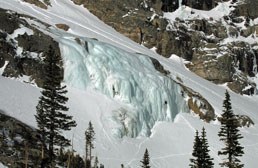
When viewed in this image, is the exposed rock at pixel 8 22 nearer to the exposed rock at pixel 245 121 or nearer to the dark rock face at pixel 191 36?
the exposed rock at pixel 245 121

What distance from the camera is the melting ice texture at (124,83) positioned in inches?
1638

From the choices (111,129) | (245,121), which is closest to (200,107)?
(245,121)

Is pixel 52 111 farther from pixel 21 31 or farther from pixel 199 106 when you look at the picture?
pixel 199 106

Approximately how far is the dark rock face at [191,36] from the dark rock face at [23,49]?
4344 cm

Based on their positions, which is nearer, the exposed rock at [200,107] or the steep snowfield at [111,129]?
the steep snowfield at [111,129]

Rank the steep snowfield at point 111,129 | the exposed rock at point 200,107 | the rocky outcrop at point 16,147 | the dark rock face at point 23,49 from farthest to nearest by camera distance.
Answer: the exposed rock at point 200,107
the dark rock face at point 23,49
the steep snowfield at point 111,129
the rocky outcrop at point 16,147

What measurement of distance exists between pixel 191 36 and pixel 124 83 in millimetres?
53645

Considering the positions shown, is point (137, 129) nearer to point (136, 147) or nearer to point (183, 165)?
point (136, 147)

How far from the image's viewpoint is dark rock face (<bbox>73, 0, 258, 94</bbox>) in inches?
3374

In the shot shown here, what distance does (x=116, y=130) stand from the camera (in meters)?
38.3

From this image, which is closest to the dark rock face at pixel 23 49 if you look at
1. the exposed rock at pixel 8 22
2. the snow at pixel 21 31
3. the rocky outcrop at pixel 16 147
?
the exposed rock at pixel 8 22

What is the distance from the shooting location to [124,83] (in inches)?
1727

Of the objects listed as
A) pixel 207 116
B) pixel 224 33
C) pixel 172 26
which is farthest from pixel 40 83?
pixel 224 33

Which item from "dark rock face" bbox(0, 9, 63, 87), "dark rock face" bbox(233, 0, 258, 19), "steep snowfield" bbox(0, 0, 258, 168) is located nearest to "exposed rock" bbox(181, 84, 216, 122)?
"steep snowfield" bbox(0, 0, 258, 168)
